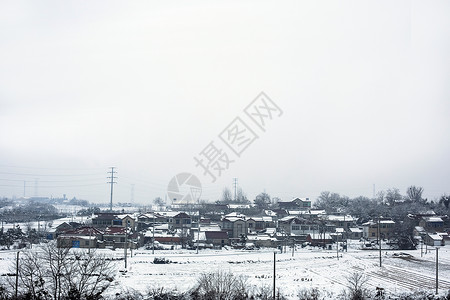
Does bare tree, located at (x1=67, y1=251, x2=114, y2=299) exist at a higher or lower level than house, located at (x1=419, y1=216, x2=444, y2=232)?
higher

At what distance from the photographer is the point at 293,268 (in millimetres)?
21844

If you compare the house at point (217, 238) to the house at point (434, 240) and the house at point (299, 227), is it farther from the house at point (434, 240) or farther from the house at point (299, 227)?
the house at point (434, 240)

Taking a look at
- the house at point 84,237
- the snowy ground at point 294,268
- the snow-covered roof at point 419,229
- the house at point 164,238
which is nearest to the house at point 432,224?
the snow-covered roof at point 419,229

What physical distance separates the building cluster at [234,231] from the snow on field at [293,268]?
9.58ft

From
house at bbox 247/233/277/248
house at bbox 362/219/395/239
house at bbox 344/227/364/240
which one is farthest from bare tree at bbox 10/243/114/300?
house at bbox 362/219/395/239

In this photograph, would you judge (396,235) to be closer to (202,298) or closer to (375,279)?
(375,279)

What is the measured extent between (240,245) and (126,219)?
11.6m

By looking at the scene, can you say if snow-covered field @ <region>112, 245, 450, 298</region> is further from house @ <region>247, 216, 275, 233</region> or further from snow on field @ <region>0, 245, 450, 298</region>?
house @ <region>247, 216, 275, 233</region>

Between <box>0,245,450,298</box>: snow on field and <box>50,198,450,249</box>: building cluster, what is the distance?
292 cm

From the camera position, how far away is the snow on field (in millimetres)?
17500

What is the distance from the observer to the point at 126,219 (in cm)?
3750

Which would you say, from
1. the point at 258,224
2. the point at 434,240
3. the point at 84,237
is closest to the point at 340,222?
the point at 258,224

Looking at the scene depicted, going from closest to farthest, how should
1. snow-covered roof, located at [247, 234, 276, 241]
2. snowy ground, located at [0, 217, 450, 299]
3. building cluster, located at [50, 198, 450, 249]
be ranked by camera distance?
1. snowy ground, located at [0, 217, 450, 299]
2. building cluster, located at [50, 198, 450, 249]
3. snow-covered roof, located at [247, 234, 276, 241]

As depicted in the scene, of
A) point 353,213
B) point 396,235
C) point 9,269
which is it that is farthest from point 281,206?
point 9,269
